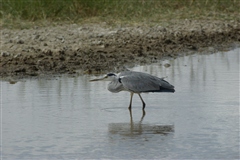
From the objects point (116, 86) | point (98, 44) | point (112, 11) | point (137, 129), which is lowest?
point (137, 129)

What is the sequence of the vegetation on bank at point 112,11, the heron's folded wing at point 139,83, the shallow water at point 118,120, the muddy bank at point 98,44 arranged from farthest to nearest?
the vegetation on bank at point 112,11 → the muddy bank at point 98,44 → the heron's folded wing at point 139,83 → the shallow water at point 118,120

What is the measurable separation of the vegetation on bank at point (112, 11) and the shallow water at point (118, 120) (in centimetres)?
530

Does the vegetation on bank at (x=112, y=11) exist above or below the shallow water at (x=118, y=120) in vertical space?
above

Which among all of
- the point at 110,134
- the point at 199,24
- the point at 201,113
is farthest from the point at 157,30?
the point at 110,134

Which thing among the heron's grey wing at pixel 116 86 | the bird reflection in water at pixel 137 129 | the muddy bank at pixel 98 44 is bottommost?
the bird reflection in water at pixel 137 129

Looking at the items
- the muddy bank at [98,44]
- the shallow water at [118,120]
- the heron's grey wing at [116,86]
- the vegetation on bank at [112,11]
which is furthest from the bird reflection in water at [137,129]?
the vegetation on bank at [112,11]

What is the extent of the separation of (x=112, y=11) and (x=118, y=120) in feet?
29.8

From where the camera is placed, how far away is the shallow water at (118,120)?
630 centimetres

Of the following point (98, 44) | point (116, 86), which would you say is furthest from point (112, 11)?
point (116, 86)

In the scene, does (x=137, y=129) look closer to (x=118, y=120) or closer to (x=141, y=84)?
(x=118, y=120)

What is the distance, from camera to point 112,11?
1656 centimetres

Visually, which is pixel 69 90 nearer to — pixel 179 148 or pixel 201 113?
pixel 201 113

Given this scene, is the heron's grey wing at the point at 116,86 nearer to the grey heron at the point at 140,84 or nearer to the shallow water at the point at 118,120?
the grey heron at the point at 140,84

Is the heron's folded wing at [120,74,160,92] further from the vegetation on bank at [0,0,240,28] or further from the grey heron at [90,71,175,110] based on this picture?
the vegetation on bank at [0,0,240,28]
